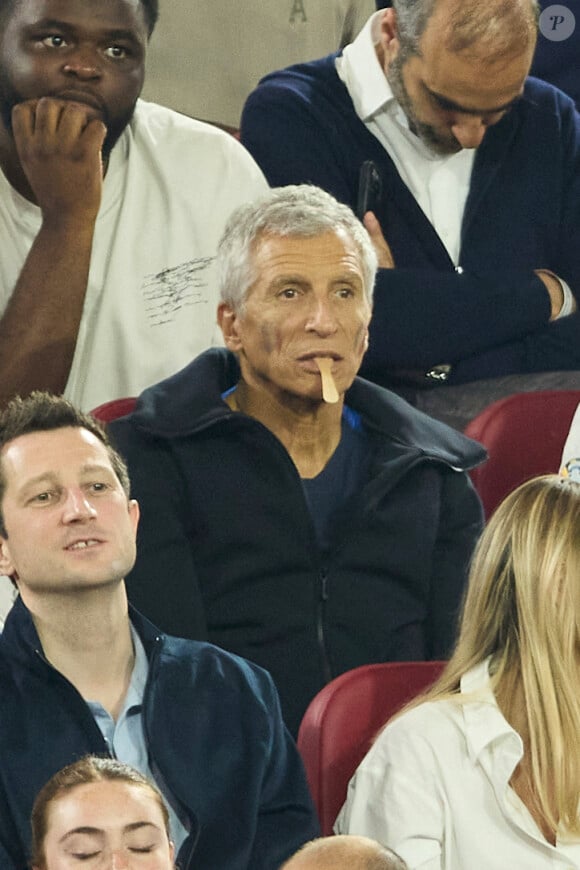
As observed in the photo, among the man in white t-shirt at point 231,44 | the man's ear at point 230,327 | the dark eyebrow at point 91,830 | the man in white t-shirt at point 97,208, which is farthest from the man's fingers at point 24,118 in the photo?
the dark eyebrow at point 91,830

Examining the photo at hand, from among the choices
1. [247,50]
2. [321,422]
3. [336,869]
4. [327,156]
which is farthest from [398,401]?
[336,869]

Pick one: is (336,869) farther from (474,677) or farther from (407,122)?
(407,122)

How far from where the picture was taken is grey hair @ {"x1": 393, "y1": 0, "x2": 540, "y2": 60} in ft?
7.68

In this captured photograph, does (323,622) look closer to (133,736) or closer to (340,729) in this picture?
(340,729)

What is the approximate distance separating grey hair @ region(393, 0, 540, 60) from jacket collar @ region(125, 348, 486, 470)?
562 mm

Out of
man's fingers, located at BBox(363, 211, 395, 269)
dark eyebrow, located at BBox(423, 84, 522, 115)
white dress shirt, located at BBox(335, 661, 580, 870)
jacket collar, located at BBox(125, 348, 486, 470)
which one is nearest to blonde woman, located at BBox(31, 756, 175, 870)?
white dress shirt, located at BBox(335, 661, 580, 870)

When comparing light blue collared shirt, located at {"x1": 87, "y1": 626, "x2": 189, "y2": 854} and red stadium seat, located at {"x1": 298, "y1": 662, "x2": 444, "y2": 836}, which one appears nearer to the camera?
light blue collared shirt, located at {"x1": 87, "y1": 626, "x2": 189, "y2": 854}

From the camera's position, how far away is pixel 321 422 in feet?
6.51

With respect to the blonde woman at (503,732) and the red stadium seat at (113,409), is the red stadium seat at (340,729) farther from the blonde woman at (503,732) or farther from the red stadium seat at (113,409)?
the red stadium seat at (113,409)

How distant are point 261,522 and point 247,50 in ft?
2.57

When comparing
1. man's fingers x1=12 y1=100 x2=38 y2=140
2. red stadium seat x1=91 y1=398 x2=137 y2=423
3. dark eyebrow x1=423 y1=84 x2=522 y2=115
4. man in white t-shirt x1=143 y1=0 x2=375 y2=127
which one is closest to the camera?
red stadium seat x1=91 y1=398 x2=137 y2=423

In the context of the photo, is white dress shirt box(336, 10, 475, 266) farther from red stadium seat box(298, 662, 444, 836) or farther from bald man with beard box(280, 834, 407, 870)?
bald man with beard box(280, 834, 407, 870)

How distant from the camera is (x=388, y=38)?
238cm

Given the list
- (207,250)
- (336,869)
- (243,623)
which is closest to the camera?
(336,869)
